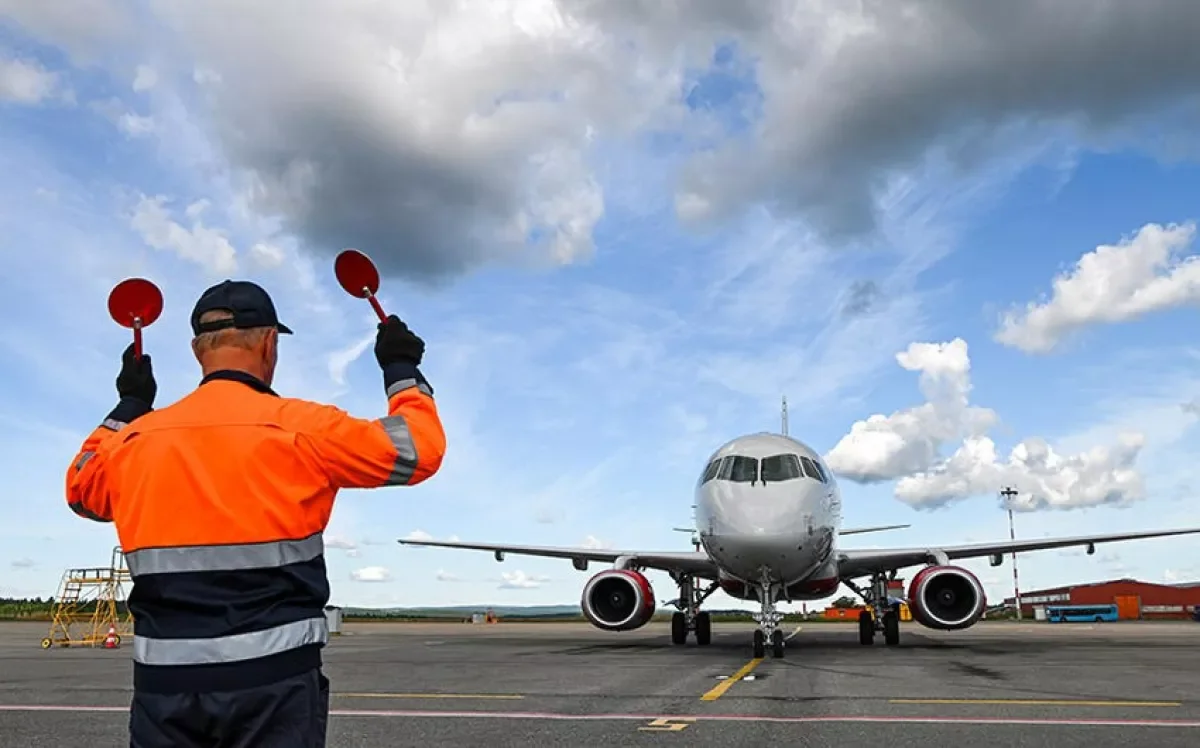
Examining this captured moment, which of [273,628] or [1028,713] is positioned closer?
[273,628]

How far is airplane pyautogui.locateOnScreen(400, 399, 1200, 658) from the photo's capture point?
15.4m

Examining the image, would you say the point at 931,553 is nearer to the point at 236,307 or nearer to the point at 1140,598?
the point at 236,307

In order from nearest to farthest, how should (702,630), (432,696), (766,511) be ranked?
(432,696) → (766,511) → (702,630)

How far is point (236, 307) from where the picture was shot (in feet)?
9.73

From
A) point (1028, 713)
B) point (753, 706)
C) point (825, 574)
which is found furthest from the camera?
point (825, 574)

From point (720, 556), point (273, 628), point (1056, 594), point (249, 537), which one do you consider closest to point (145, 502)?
point (249, 537)

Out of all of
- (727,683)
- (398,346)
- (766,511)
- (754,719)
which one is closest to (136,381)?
(398,346)

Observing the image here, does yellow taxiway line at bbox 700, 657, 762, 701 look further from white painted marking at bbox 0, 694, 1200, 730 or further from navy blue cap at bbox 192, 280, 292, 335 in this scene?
navy blue cap at bbox 192, 280, 292, 335

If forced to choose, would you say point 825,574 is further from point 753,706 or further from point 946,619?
point 753,706

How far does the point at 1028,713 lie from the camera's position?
25.6 feet

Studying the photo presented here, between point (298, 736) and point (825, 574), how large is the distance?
17737mm

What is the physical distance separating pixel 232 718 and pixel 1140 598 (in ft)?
312

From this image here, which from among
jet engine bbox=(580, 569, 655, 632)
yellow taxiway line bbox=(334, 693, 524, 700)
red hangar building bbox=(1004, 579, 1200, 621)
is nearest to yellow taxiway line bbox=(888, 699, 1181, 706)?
yellow taxiway line bbox=(334, 693, 524, 700)

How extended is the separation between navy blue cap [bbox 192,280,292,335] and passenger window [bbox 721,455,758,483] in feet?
43.8
